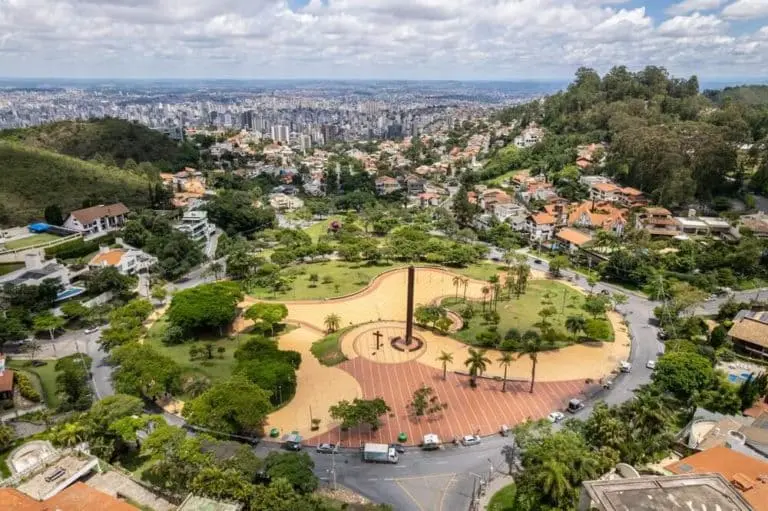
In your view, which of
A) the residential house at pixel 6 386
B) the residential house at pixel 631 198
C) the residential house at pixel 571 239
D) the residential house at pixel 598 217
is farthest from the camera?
the residential house at pixel 631 198

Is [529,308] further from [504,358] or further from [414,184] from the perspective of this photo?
[414,184]

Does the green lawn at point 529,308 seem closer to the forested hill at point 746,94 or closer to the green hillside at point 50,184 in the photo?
the green hillside at point 50,184

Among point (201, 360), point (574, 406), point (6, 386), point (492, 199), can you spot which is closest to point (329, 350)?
point (201, 360)

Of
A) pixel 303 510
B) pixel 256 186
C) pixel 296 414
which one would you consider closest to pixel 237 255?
pixel 296 414

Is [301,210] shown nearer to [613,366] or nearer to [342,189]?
[342,189]

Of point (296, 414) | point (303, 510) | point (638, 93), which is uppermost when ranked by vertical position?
point (638, 93)

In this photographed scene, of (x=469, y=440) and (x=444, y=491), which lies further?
(x=469, y=440)

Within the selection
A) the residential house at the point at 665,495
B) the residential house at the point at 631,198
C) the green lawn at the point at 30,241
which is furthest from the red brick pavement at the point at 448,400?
the residential house at the point at 631,198
